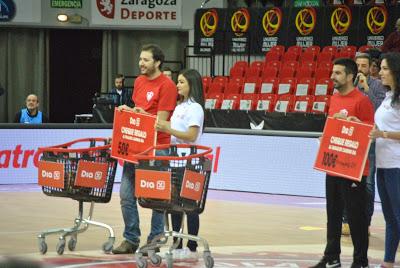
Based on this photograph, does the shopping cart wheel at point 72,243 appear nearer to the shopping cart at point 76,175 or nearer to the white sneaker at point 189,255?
the shopping cart at point 76,175

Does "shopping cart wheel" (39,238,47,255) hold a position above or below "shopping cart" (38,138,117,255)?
below

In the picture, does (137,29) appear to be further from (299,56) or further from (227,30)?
(299,56)

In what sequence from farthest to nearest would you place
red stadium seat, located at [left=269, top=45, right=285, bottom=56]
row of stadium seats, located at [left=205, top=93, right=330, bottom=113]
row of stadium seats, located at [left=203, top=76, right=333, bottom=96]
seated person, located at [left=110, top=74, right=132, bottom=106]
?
seated person, located at [left=110, top=74, right=132, bottom=106] < red stadium seat, located at [left=269, top=45, right=285, bottom=56] < row of stadium seats, located at [left=203, top=76, right=333, bottom=96] < row of stadium seats, located at [left=205, top=93, right=330, bottom=113]

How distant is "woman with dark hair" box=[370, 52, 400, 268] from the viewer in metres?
7.97

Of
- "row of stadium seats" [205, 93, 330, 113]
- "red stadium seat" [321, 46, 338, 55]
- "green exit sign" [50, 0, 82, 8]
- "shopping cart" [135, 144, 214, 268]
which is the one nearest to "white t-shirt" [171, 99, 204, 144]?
"shopping cart" [135, 144, 214, 268]

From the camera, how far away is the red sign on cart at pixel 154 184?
8070mm

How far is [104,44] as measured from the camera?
96.5 ft

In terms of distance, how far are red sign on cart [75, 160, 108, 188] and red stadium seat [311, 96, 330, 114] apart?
390 inches

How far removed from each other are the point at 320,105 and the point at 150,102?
10.3 m

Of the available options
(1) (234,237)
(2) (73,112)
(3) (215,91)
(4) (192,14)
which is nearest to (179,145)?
(1) (234,237)

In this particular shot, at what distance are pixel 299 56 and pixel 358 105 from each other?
14.0 m

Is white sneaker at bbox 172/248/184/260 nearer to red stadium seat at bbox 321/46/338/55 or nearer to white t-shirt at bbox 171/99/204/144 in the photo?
white t-shirt at bbox 171/99/204/144

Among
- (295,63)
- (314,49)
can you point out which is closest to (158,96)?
(295,63)

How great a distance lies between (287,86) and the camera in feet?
67.8
